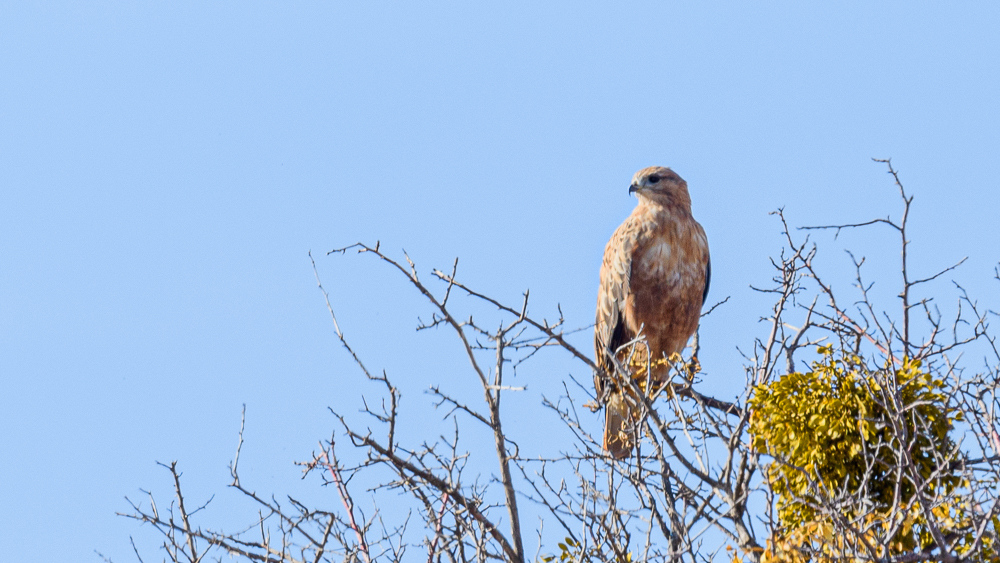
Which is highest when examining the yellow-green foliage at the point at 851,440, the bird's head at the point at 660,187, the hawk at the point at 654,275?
the bird's head at the point at 660,187

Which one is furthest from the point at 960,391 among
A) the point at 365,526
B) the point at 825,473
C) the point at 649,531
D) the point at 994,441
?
the point at 365,526

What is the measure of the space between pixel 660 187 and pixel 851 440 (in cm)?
378

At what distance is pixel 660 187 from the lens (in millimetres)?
7688

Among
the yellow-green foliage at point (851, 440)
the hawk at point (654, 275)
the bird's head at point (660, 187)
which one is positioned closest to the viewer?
the yellow-green foliage at point (851, 440)

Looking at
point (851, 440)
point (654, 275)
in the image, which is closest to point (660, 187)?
point (654, 275)

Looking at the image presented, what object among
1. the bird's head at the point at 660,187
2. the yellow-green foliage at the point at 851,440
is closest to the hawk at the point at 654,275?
the bird's head at the point at 660,187

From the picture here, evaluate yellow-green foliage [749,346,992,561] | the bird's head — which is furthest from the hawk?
yellow-green foliage [749,346,992,561]

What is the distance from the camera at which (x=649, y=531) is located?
164 inches

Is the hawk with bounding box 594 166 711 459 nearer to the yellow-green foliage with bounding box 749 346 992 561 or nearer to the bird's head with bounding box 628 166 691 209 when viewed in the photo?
the bird's head with bounding box 628 166 691 209

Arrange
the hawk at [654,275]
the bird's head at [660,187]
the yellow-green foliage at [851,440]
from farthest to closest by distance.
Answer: the bird's head at [660,187]
the hawk at [654,275]
the yellow-green foliage at [851,440]

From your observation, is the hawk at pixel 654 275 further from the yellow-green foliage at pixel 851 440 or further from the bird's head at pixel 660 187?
the yellow-green foliage at pixel 851 440

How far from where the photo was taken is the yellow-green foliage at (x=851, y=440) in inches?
155

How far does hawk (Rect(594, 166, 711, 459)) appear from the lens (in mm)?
7387

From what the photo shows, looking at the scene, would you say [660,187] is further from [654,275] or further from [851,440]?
[851,440]
